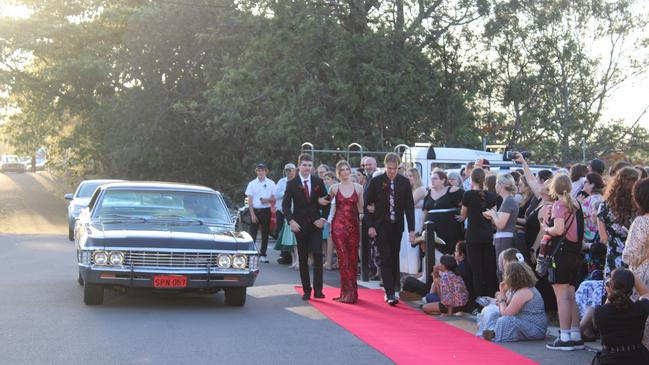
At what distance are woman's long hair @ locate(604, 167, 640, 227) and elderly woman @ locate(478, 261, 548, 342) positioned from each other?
1879 millimetres

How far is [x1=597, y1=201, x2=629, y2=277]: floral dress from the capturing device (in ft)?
28.0

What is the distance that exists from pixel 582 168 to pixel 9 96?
41.0 m

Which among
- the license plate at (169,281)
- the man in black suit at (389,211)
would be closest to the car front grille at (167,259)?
the license plate at (169,281)

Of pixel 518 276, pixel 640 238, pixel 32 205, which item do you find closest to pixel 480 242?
pixel 518 276

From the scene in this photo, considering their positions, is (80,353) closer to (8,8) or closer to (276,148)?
(276,148)

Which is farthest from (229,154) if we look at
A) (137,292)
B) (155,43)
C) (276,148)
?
(137,292)

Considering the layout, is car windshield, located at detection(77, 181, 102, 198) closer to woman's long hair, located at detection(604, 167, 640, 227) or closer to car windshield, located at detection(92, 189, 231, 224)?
car windshield, located at detection(92, 189, 231, 224)

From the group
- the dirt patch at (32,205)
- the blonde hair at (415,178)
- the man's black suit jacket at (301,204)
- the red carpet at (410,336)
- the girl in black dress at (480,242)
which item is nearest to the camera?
the red carpet at (410,336)

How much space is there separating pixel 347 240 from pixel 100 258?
3.39 metres

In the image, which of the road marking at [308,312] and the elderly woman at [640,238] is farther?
the road marking at [308,312]

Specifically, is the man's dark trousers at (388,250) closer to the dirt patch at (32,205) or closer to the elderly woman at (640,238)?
the elderly woman at (640,238)

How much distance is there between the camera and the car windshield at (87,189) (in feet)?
83.1

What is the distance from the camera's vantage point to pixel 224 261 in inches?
448

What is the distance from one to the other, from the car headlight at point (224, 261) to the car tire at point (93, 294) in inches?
53.9
